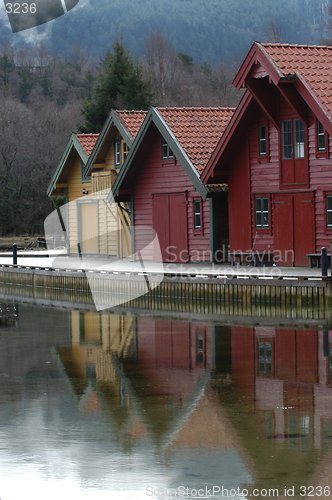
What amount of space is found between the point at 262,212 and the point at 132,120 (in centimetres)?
1009

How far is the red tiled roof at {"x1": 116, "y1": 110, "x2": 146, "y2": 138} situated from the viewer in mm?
47375

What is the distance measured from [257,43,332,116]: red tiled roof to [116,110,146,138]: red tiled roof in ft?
35.7

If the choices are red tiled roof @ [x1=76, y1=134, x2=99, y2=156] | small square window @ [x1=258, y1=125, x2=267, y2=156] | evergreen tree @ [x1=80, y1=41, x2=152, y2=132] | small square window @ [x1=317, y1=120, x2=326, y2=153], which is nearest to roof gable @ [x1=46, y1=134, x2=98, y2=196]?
red tiled roof @ [x1=76, y1=134, x2=99, y2=156]

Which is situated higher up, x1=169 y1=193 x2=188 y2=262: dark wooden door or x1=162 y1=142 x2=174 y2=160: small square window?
x1=162 y1=142 x2=174 y2=160: small square window

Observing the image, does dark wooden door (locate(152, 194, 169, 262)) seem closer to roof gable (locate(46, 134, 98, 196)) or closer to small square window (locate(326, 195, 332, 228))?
roof gable (locate(46, 134, 98, 196))

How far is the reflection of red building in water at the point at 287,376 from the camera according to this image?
60.0ft

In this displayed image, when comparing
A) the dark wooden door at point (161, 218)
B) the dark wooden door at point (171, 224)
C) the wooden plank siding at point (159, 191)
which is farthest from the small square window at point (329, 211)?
the dark wooden door at point (161, 218)

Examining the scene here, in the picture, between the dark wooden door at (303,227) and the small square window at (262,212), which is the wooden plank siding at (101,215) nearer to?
the small square window at (262,212)

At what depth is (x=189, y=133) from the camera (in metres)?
43.1

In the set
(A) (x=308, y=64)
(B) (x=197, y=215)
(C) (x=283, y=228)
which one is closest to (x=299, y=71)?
(A) (x=308, y=64)

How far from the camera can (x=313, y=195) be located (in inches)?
1465

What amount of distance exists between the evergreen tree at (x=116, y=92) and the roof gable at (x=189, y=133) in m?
26.1

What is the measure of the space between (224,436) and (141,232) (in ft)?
95.4

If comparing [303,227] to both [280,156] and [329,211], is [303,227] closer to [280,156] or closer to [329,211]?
[329,211]
